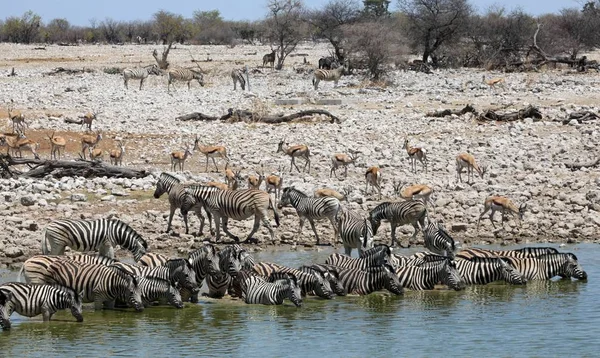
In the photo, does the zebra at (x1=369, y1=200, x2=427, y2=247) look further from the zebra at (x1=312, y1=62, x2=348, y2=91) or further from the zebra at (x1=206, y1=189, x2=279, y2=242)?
the zebra at (x1=312, y1=62, x2=348, y2=91)

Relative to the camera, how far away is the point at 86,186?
19297 mm

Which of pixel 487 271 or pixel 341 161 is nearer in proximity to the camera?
pixel 487 271

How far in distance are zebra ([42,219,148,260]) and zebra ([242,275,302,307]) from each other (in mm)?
2026

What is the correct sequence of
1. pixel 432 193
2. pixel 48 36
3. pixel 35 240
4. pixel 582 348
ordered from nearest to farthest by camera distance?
pixel 582 348
pixel 35 240
pixel 432 193
pixel 48 36

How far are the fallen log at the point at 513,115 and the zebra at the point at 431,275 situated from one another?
535 inches

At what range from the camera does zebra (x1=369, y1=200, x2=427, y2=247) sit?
53.3 ft

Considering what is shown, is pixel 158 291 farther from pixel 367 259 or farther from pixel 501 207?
A: pixel 501 207

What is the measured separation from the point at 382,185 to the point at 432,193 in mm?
1505

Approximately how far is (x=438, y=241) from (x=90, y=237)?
15.3 feet

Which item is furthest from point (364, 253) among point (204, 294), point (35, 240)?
point (35, 240)

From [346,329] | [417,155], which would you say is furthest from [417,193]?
[346,329]

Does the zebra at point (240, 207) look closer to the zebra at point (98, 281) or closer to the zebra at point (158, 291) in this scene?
the zebra at point (158, 291)

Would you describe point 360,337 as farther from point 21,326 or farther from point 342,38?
point 342,38

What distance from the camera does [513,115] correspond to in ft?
88.5
